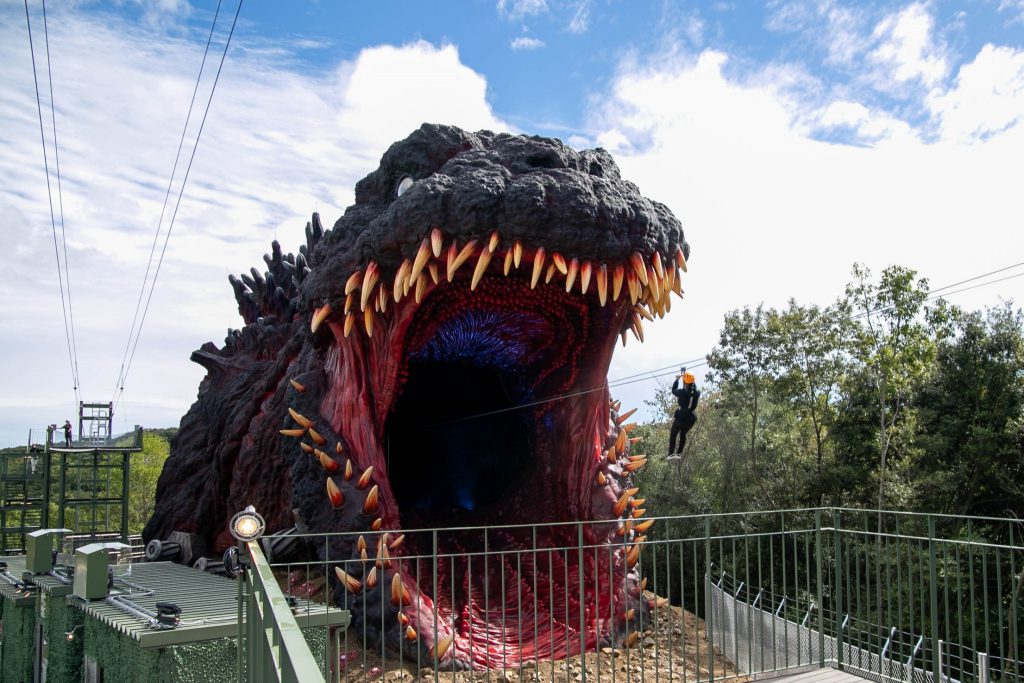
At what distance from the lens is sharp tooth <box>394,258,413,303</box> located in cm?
494

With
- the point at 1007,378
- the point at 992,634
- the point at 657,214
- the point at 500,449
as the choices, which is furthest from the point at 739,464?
the point at 657,214

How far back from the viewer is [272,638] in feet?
6.97

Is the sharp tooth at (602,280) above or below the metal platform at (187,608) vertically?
above

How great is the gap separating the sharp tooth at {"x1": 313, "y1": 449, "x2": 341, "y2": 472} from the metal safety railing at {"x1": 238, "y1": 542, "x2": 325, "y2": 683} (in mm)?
1816

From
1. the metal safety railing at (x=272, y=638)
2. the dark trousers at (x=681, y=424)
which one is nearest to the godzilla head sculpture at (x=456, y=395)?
the dark trousers at (x=681, y=424)

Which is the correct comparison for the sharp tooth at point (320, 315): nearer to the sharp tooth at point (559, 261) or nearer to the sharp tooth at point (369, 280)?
the sharp tooth at point (369, 280)

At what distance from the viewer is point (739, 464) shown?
74.2 ft

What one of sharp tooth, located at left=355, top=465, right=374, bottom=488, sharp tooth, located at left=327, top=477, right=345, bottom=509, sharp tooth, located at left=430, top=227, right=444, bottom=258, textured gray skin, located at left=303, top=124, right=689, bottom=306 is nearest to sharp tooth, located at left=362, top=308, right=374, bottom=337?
textured gray skin, located at left=303, top=124, right=689, bottom=306

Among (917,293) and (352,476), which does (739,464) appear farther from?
(352,476)

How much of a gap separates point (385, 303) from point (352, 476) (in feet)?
3.57

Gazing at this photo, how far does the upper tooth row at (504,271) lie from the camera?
4691 mm

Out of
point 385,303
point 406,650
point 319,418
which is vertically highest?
point 385,303

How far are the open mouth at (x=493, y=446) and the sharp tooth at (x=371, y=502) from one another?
0.5 inches

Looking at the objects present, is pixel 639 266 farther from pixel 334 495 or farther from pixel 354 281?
pixel 334 495
